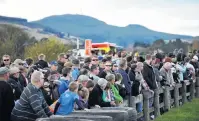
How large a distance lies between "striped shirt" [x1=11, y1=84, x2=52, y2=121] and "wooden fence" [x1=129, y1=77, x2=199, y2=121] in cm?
565

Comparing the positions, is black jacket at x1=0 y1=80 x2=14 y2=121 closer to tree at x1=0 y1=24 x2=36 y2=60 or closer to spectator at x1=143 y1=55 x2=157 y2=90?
spectator at x1=143 y1=55 x2=157 y2=90

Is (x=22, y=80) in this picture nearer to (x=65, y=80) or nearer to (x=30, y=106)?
(x=65, y=80)

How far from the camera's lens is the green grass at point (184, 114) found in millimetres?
17577

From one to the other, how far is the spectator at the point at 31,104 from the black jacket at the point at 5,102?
0.38ft

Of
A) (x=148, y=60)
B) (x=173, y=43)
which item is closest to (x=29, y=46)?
(x=173, y=43)

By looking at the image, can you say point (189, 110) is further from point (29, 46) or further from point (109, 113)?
point (29, 46)

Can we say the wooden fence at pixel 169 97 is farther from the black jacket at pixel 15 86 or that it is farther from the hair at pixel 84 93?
the black jacket at pixel 15 86

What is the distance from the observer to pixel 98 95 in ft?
39.4

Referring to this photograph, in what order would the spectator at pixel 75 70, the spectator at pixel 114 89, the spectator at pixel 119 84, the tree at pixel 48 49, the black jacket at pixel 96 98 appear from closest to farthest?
the black jacket at pixel 96 98
the spectator at pixel 114 89
the spectator at pixel 75 70
the spectator at pixel 119 84
the tree at pixel 48 49

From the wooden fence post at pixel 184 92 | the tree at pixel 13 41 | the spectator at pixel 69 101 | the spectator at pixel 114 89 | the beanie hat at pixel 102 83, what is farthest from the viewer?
the tree at pixel 13 41

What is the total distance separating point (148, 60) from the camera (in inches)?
677

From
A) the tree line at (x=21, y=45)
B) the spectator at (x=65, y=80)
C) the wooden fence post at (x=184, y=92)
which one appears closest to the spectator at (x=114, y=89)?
the spectator at (x=65, y=80)

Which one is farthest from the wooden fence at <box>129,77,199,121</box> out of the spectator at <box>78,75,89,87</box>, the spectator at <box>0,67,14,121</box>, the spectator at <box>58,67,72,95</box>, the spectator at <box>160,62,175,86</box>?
the spectator at <box>0,67,14,121</box>

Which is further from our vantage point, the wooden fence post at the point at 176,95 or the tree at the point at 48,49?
the tree at the point at 48,49
